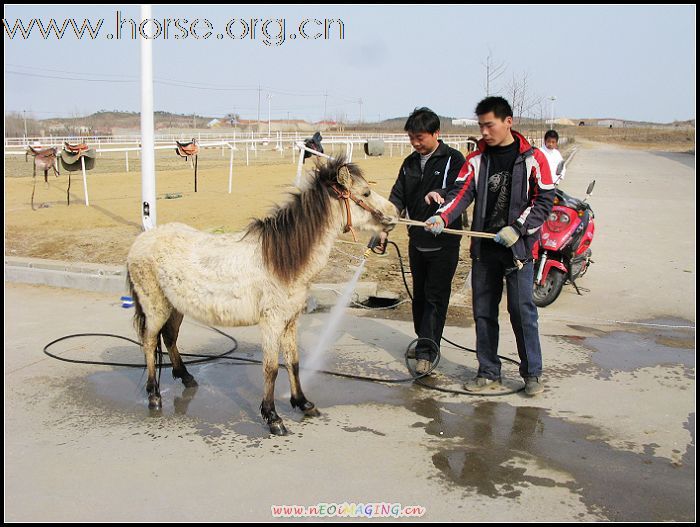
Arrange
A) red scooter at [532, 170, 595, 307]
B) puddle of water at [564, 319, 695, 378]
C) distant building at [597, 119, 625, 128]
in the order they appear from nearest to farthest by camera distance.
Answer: puddle of water at [564, 319, 695, 378] < red scooter at [532, 170, 595, 307] < distant building at [597, 119, 625, 128]

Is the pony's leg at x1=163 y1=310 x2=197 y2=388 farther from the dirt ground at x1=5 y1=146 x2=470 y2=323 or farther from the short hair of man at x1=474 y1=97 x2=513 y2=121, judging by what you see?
the short hair of man at x1=474 y1=97 x2=513 y2=121

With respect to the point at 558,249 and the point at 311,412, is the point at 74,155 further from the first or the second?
the point at 311,412

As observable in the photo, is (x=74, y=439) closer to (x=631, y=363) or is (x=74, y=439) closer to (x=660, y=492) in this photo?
(x=660, y=492)

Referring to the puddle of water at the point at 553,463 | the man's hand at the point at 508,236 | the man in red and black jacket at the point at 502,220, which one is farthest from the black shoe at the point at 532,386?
the man's hand at the point at 508,236

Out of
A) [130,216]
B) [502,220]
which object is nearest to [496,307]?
[502,220]

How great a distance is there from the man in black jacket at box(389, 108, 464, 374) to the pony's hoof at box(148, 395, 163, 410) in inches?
84.2

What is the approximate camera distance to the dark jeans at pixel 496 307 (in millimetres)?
5008

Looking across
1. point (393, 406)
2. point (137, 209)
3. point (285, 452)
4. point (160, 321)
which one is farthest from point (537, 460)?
point (137, 209)

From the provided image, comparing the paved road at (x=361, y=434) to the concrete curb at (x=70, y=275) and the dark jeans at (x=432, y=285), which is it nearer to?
the dark jeans at (x=432, y=285)

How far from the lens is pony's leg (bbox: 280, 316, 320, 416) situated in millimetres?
4723

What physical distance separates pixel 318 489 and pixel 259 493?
33cm

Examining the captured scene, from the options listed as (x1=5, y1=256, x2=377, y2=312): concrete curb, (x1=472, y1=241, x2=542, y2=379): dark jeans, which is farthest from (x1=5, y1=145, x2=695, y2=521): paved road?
(x1=5, y1=256, x2=377, y2=312): concrete curb

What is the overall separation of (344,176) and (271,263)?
2.62 ft

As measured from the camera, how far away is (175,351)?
5316 mm
